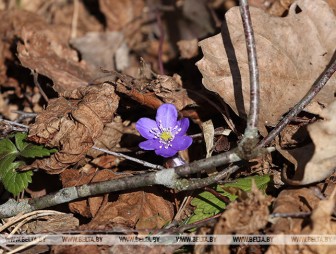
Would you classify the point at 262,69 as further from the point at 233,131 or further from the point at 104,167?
the point at 104,167

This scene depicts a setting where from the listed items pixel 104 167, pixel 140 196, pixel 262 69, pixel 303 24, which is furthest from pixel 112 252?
pixel 303 24

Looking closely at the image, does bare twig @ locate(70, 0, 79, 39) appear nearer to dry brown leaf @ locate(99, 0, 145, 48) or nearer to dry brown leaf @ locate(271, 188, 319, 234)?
dry brown leaf @ locate(99, 0, 145, 48)

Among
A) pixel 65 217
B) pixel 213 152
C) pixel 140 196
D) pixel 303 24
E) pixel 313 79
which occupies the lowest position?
pixel 65 217

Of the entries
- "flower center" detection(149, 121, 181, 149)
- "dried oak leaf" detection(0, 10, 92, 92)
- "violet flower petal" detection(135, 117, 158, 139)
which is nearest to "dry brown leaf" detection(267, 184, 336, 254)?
"flower center" detection(149, 121, 181, 149)

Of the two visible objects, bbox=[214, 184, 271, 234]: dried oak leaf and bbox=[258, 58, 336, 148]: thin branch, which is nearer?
bbox=[214, 184, 271, 234]: dried oak leaf

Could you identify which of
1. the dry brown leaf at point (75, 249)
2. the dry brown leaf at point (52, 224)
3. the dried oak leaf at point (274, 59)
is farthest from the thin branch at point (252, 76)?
the dry brown leaf at point (52, 224)

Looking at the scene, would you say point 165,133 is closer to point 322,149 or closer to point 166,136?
point 166,136
